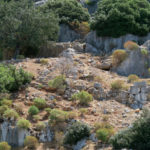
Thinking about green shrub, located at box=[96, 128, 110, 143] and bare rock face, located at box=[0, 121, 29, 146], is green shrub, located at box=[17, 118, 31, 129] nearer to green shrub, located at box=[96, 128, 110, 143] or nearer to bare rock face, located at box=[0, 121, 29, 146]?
bare rock face, located at box=[0, 121, 29, 146]

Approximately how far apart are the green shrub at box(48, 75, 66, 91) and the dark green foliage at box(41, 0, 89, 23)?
1583 cm

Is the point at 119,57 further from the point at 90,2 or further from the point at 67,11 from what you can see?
the point at 90,2

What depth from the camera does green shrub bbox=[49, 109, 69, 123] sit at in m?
18.6

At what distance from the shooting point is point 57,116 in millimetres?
18594

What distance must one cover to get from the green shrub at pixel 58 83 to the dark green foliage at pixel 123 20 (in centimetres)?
1099

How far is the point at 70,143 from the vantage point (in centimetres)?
1745

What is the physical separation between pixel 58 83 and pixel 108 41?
11.3 meters

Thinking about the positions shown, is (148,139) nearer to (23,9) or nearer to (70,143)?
(70,143)

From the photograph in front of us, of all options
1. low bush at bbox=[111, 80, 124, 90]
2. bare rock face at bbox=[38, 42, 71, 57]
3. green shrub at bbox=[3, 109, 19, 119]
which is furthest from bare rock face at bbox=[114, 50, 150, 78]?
green shrub at bbox=[3, 109, 19, 119]

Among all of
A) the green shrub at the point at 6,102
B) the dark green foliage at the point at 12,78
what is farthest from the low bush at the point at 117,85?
the green shrub at the point at 6,102

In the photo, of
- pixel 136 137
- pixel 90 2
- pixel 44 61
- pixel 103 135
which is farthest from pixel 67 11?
pixel 136 137

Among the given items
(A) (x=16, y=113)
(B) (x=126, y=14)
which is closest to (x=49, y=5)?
(B) (x=126, y=14)

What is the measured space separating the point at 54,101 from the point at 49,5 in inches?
838

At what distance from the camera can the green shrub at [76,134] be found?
17375 mm
